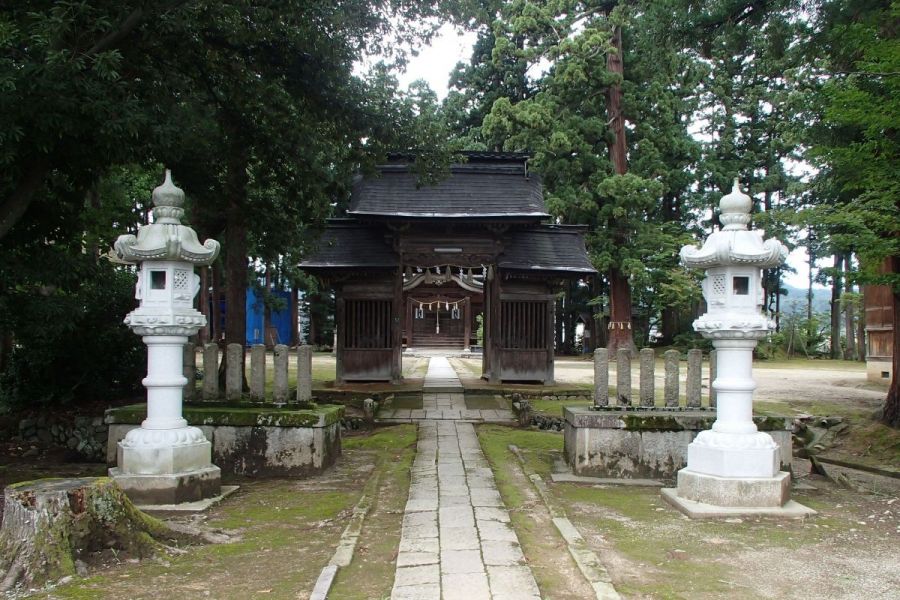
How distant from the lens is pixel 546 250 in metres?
18.1

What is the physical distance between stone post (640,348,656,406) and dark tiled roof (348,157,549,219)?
780 cm

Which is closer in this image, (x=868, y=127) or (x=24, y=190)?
(x=24, y=190)

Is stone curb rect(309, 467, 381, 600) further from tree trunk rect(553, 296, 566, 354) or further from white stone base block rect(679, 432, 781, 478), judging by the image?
tree trunk rect(553, 296, 566, 354)

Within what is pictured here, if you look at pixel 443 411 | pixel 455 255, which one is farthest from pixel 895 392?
pixel 455 255

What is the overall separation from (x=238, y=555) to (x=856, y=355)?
37.3 metres

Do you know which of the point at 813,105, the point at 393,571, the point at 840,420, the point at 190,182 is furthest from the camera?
the point at 840,420

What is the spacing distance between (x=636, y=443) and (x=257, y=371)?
5134 millimetres

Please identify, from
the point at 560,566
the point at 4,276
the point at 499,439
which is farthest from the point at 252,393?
the point at 560,566

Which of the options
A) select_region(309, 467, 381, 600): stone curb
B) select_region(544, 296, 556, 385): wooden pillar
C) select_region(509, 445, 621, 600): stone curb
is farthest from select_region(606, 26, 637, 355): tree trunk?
select_region(309, 467, 381, 600): stone curb

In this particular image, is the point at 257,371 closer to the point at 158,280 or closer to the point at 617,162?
the point at 158,280

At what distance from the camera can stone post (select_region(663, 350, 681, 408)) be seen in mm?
8969

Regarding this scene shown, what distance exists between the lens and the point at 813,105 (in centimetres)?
1233

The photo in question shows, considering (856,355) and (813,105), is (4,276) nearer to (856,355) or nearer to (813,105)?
(813,105)

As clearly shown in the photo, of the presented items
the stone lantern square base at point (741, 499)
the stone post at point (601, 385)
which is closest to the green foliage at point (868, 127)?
Answer: the stone post at point (601, 385)
